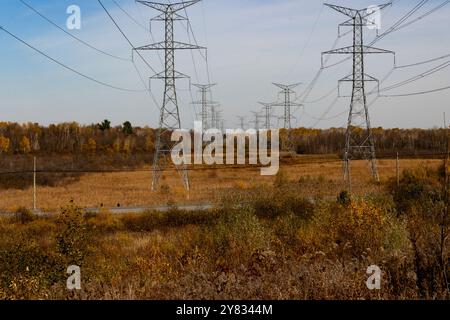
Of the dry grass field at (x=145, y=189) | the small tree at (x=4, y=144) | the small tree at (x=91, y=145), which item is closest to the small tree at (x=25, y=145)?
the small tree at (x=4, y=144)

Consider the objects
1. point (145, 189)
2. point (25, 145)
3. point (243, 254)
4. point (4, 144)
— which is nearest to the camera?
point (243, 254)

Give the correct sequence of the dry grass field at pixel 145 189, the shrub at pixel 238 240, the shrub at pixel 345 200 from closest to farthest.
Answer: the shrub at pixel 238 240 → the shrub at pixel 345 200 → the dry grass field at pixel 145 189

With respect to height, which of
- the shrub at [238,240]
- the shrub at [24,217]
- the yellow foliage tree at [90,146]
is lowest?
the shrub at [24,217]

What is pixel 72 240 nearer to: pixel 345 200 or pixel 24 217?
pixel 345 200

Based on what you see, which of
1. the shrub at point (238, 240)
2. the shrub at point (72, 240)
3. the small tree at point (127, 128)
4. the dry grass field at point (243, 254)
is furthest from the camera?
the small tree at point (127, 128)

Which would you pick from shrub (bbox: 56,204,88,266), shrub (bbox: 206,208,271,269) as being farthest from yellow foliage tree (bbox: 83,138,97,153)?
shrub (bbox: 56,204,88,266)

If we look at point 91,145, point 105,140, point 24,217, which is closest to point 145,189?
point 24,217

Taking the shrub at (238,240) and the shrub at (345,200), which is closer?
the shrub at (238,240)

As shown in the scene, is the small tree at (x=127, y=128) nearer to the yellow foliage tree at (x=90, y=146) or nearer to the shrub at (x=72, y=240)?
the yellow foliage tree at (x=90, y=146)

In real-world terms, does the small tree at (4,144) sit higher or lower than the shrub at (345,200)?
higher

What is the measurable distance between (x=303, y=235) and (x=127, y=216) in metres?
14.4

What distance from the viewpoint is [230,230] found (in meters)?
14.5

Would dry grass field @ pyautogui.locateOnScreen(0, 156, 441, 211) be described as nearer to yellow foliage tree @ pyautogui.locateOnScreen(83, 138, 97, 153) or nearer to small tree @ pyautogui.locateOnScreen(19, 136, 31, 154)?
small tree @ pyautogui.locateOnScreen(19, 136, 31, 154)

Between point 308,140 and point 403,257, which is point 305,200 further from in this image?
point 308,140
